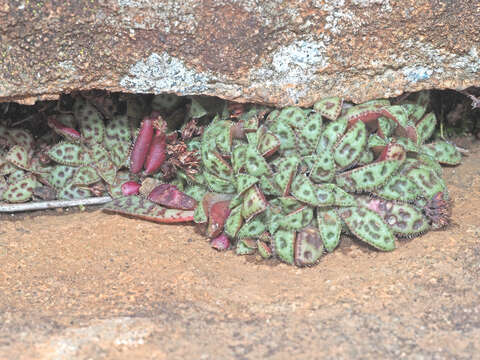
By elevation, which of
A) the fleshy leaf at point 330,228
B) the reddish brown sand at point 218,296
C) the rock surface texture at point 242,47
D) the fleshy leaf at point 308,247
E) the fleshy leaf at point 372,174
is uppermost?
the rock surface texture at point 242,47

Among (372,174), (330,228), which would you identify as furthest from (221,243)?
(372,174)

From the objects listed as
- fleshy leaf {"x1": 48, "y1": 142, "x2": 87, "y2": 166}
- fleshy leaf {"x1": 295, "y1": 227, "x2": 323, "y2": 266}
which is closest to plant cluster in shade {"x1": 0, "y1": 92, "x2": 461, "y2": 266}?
fleshy leaf {"x1": 295, "y1": 227, "x2": 323, "y2": 266}

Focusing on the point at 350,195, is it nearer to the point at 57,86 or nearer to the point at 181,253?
the point at 181,253

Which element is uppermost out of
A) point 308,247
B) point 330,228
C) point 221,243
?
point 330,228

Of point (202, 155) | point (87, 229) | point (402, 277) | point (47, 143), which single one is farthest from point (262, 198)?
point (47, 143)

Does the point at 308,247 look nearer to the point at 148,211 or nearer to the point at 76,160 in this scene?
the point at 148,211

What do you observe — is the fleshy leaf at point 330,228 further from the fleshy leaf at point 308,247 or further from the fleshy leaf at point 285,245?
the fleshy leaf at point 285,245

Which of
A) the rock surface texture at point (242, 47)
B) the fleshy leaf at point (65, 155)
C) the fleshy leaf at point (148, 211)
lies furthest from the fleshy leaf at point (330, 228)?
the fleshy leaf at point (65, 155)
